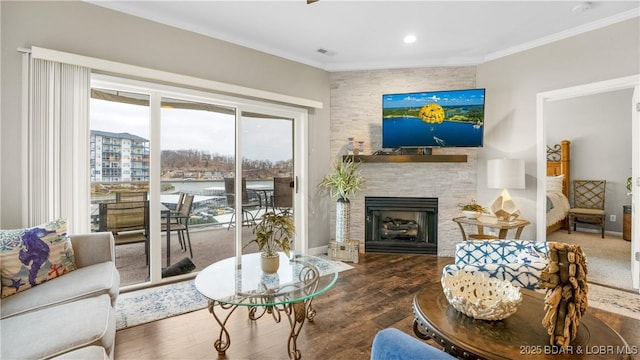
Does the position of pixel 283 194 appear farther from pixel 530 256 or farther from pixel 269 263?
pixel 530 256

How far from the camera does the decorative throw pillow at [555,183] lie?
5.73 metres

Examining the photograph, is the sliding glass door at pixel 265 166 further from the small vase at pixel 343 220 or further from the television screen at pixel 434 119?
the television screen at pixel 434 119

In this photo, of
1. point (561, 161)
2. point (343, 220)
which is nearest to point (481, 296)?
point (343, 220)

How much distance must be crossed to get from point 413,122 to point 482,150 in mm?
1066

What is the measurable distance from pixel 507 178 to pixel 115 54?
14.4 feet

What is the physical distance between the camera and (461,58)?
4.22 m

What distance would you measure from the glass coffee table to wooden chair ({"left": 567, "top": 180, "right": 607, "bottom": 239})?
18.5 feet

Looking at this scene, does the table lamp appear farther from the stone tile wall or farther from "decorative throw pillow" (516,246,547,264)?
"decorative throw pillow" (516,246,547,264)

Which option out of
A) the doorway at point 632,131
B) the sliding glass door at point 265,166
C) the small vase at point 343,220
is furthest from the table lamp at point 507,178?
the sliding glass door at point 265,166

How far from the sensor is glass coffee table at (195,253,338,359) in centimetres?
180

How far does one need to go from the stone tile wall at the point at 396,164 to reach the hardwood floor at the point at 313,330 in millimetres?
1585

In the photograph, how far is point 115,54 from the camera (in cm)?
288

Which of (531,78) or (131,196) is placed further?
(531,78)

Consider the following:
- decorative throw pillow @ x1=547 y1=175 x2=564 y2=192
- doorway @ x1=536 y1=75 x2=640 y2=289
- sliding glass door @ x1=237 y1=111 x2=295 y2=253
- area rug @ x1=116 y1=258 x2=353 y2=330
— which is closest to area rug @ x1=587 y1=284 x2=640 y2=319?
doorway @ x1=536 y1=75 x2=640 y2=289
